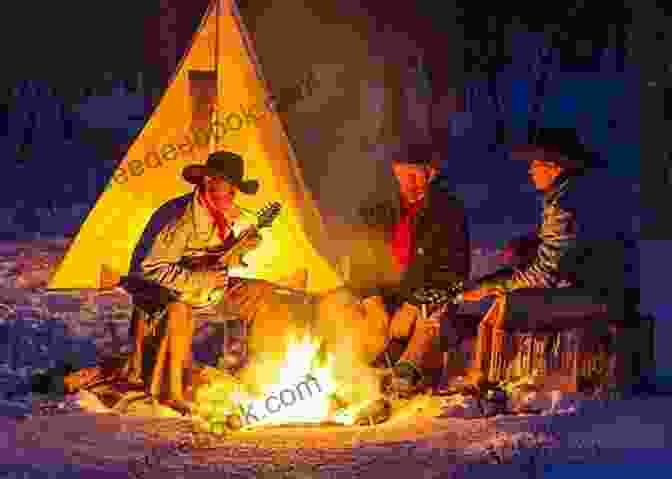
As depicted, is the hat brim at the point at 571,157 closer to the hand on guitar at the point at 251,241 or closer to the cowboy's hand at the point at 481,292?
the cowboy's hand at the point at 481,292

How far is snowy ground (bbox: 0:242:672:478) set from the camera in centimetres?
475

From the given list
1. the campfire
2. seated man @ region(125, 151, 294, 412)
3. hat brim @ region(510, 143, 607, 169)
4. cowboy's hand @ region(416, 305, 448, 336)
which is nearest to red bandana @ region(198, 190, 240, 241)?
seated man @ region(125, 151, 294, 412)

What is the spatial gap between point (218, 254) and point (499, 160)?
11722 millimetres

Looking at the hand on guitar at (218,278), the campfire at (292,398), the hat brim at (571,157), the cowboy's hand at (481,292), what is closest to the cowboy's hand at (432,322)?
the cowboy's hand at (481,292)

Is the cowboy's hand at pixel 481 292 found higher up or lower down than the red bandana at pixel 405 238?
lower down

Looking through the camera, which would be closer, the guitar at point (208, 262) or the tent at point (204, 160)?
the guitar at point (208, 262)

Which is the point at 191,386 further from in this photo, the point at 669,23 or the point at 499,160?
the point at 499,160

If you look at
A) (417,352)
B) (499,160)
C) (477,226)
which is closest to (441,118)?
(477,226)

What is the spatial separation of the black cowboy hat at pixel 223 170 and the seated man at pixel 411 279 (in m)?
0.90

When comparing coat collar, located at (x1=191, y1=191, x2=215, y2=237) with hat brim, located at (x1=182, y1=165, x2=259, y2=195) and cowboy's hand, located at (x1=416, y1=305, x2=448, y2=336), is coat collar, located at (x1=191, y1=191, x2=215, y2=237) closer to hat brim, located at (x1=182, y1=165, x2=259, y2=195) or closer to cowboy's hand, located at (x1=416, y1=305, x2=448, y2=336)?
hat brim, located at (x1=182, y1=165, x2=259, y2=195)

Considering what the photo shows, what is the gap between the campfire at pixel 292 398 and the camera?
5.63m

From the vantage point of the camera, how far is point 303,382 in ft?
19.5

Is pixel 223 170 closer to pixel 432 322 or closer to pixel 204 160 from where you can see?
pixel 204 160

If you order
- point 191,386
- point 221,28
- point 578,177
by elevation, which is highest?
point 221,28
